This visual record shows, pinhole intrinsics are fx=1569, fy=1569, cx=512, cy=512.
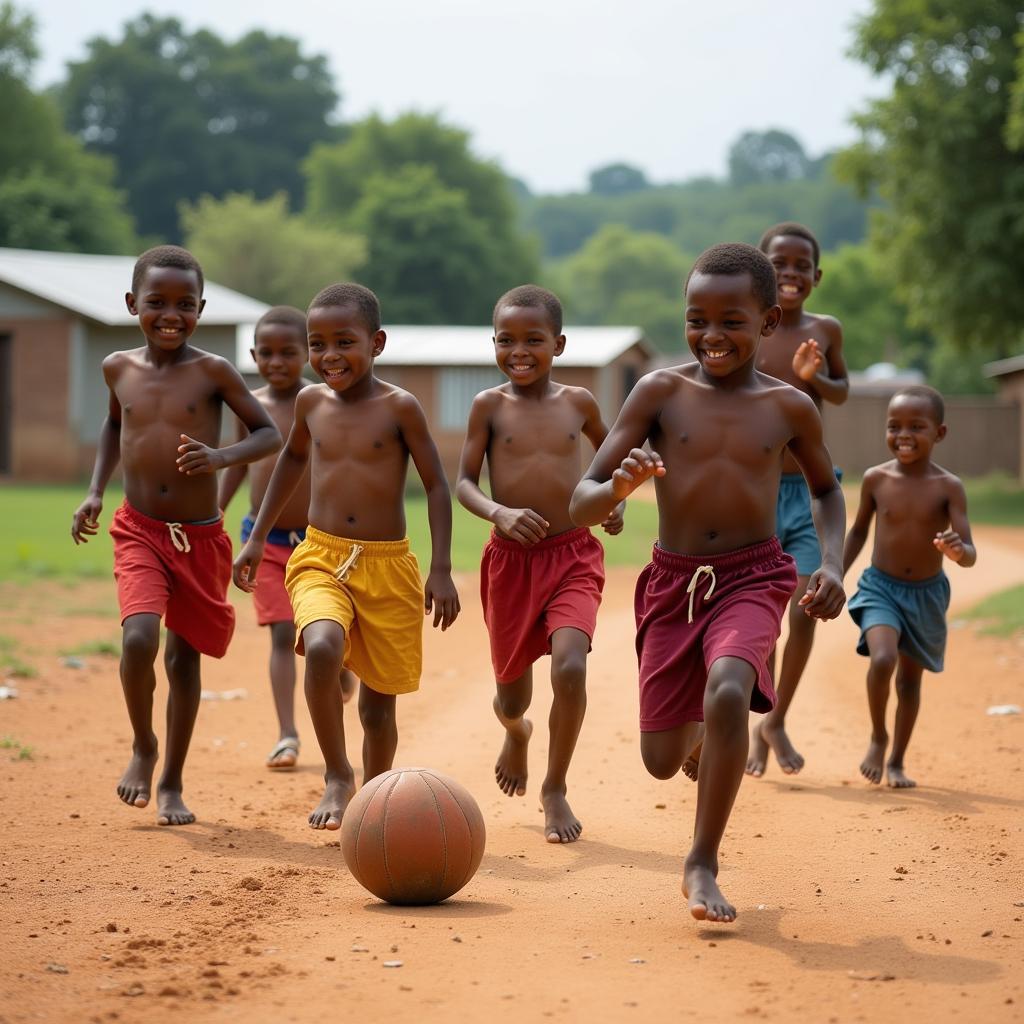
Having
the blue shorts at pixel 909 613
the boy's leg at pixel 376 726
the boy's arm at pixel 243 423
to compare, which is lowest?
the boy's leg at pixel 376 726

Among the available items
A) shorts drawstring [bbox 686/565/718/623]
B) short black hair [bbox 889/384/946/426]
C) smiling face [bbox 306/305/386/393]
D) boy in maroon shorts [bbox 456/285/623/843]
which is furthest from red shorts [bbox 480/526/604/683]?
short black hair [bbox 889/384/946/426]

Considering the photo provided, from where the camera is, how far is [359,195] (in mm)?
82062

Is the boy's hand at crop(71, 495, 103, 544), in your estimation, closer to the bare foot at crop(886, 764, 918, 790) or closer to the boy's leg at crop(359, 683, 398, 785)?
the boy's leg at crop(359, 683, 398, 785)

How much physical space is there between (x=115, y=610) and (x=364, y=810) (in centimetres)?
885

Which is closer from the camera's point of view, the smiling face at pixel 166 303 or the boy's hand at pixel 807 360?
the smiling face at pixel 166 303

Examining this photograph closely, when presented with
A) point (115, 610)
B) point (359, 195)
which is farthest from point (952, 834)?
point (359, 195)

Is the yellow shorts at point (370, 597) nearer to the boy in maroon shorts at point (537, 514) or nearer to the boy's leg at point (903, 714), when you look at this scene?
the boy in maroon shorts at point (537, 514)

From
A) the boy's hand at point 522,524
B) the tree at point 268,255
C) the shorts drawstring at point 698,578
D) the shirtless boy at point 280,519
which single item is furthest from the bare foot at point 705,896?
the tree at point 268,255

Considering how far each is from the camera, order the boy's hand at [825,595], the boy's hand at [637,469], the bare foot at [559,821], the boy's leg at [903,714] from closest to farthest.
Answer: the boy's hand at [637,469], the boy's hand at [825,595], the bare foot at [559,821], the boy's leg at [903,714]

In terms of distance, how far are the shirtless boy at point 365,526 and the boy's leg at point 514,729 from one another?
1.56ft

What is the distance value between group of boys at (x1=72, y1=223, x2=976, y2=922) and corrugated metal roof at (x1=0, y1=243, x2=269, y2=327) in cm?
2158

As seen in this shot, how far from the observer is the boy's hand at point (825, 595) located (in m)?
5.07

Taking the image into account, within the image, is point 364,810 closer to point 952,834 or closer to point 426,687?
point 952,834

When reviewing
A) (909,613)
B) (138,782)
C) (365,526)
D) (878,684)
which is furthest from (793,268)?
(138,782)
